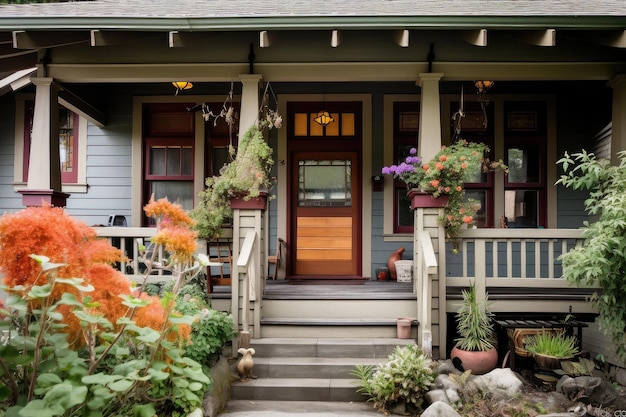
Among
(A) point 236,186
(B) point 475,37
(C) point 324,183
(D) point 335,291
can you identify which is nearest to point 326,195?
(C) point 324,183

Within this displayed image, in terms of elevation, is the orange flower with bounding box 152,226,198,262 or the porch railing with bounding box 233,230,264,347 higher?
the orange flower with bounding box 152,226,198,262

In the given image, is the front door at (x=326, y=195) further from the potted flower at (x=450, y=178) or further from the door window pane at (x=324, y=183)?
the potted flower at (x=450, y=178)

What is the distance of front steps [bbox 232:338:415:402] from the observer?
4641 mm

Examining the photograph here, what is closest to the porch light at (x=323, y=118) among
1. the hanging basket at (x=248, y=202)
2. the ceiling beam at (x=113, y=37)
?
the hanging basket at (x=248, y=202)

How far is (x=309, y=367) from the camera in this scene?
192 inches

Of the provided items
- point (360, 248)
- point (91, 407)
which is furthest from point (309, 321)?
point (91, 407)

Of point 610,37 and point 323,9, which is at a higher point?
point 323,9

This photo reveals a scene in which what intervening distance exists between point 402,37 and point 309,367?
10.9ft

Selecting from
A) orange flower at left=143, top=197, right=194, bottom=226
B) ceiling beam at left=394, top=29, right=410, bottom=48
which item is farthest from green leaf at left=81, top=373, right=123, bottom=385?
ceiling beam at left=394, top=29, right=410, bottom=48

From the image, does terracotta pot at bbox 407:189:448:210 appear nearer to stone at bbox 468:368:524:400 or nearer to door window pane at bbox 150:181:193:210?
stone at bbox 468:368:524:400

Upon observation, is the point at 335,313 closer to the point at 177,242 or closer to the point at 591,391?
the point at 591,391

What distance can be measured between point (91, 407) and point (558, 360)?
409 cm

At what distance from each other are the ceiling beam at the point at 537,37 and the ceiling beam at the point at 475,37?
19.8 inches

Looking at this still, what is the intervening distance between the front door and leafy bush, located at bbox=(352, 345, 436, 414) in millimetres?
2878
